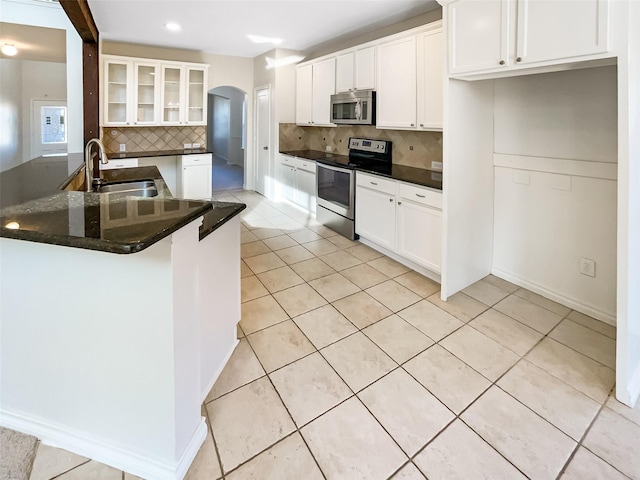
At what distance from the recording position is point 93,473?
1343mm

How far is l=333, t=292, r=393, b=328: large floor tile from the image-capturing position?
2.57 m

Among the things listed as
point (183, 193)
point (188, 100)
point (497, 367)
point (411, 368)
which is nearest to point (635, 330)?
point (497, 367)

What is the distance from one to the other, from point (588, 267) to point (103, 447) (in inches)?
122

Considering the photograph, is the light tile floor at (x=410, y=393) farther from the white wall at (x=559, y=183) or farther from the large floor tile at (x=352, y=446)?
the white wall at (x=559, y=183)

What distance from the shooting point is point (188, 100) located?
5.86m

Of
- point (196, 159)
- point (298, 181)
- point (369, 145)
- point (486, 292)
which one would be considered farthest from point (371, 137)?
point (196, 159)

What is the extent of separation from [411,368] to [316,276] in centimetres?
145

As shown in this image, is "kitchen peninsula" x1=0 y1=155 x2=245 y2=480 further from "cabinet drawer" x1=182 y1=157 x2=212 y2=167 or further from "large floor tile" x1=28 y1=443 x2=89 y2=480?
"cabinet drawer" x1=182 y1=157 x2=212 y2=167

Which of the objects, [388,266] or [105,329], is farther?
[388,266]

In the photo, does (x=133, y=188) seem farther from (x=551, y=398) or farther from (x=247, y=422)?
(x=551, y=398)

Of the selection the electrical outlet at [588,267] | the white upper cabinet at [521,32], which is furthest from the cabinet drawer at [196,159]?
the electrical outlet at [588,267]

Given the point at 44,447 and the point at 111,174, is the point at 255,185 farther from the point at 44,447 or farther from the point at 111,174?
the point at 44,447

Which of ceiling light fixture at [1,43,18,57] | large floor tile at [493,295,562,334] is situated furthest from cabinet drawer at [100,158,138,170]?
large floor tile at [493,295,562,334]

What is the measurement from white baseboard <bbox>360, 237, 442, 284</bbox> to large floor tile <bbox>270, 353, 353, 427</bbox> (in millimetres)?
1554
